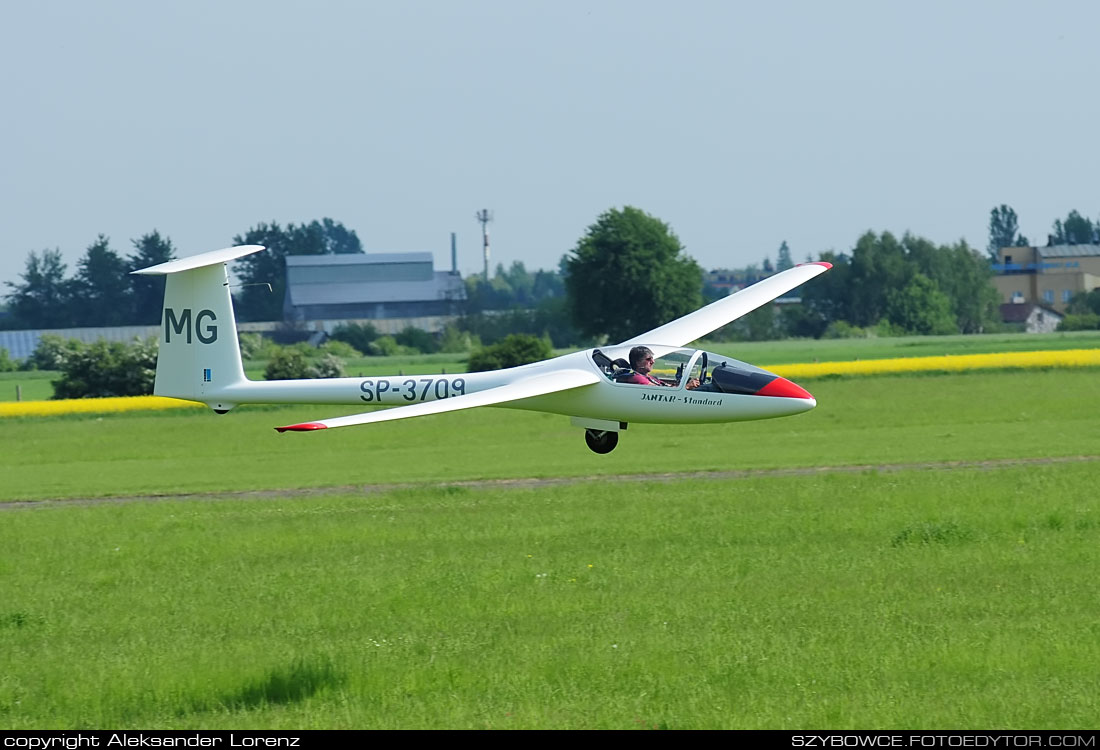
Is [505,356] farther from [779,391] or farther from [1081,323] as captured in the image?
[1081,323]

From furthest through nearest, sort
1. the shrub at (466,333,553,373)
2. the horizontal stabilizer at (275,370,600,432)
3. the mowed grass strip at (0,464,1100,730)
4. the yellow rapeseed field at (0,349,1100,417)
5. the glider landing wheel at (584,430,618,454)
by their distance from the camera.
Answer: the yellow rapeseed field at (0,349,1100,417), the shrub at (466,333,553,373), the glider landing wheel at (584,430,618,454), the mowed grass strip at (0,464,1100,730), the horizontal stabilizer at (275,370,600,432)

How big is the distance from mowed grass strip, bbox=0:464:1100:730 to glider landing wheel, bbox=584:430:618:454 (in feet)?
10.9

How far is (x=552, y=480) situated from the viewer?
46781 mm

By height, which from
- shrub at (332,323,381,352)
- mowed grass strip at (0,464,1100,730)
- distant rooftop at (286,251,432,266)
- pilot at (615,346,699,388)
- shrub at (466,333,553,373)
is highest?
distant rooftop at (286,251,432,266)

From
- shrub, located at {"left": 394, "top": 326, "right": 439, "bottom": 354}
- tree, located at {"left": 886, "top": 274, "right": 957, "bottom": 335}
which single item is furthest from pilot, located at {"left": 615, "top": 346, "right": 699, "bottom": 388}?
tree, located at {"left": 886, "top": 274, "right": 957, "bottom": 335}

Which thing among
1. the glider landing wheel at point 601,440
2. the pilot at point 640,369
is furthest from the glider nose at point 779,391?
the glider landing wheel at point 601,440

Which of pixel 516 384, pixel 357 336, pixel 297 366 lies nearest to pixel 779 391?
pixel 516 384

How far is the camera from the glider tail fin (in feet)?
72.6

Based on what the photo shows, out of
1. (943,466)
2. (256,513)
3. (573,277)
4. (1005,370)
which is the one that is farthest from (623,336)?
(256,513)

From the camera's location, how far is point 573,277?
130000 millimetres

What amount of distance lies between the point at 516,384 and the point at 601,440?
1.66m

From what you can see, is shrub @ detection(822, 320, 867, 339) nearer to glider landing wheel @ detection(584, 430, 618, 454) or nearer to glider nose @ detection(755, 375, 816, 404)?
glider landing wheel @ detection(584, 430, 618, 454)

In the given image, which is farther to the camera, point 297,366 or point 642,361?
point 297,366
